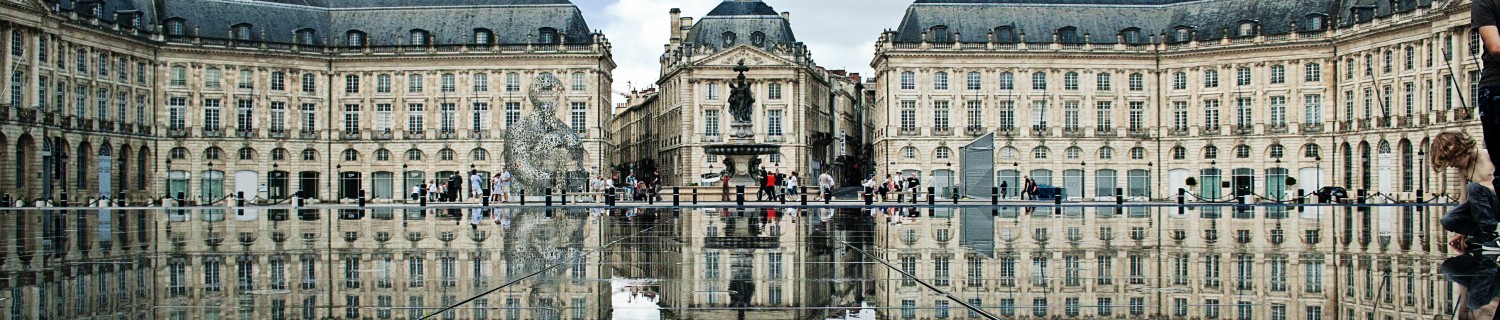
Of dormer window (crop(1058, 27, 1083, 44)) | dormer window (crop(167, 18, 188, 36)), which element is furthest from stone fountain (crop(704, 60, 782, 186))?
dormer window (crop(167, 18, 188, 36))

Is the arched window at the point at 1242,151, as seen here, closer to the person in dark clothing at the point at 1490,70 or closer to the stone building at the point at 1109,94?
the stone building at the point at 1109,94

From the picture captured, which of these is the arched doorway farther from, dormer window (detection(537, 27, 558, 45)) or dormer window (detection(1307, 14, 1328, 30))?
dormer window (detection(1307, 14, 1328, 30))

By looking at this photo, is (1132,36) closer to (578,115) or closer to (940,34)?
(940,34)

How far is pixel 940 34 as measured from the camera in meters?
74.5

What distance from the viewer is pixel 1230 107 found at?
71.9m

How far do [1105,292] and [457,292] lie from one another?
4.73m

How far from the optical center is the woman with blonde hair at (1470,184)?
1247cm

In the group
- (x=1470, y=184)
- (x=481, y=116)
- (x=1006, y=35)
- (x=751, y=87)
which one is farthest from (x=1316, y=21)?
(x=1470, y=184)

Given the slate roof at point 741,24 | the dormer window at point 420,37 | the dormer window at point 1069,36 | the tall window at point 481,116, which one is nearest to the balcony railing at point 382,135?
the tall window at point 481,116

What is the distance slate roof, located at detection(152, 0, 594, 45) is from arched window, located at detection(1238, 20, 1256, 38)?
34.7m

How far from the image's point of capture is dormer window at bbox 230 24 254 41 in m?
70.8

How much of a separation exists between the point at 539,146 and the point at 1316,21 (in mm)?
40732

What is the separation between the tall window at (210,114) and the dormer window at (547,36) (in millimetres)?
16842

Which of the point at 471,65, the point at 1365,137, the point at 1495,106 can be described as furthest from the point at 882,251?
the point at 471,65
